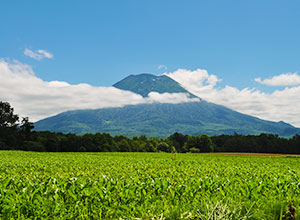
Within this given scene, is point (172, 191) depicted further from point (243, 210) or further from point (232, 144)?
point (232, 144)

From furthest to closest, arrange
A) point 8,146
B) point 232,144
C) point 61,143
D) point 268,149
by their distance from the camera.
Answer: point 232,144
point 268,149
point 61,143
point 8,146

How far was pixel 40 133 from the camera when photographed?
83375mm

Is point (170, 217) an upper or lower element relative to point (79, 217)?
upper

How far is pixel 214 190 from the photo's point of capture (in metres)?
8.91

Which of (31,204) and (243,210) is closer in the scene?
(243,210)

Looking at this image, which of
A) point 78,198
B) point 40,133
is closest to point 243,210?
point 78,198

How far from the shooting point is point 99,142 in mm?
82500

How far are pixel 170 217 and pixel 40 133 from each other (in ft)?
285

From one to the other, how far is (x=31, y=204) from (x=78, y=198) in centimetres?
144

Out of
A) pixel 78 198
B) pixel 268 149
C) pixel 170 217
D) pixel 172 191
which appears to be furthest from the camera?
pixel 268 149

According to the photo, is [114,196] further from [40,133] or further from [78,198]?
[40,133]

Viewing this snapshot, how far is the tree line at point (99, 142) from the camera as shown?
7594 centimetres

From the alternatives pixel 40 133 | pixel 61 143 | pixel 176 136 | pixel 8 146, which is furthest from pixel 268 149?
pixel 8 146

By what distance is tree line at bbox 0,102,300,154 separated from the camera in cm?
7594
